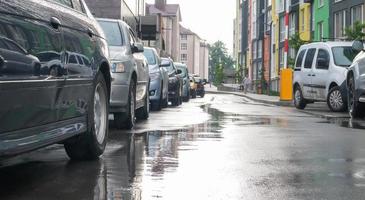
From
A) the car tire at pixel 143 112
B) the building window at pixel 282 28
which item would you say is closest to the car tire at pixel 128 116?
the car tire at pixel 143 112

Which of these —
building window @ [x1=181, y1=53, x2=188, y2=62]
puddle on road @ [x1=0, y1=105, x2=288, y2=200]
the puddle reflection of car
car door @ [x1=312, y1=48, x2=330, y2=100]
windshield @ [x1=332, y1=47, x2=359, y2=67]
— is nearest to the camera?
the puddle reflection of car

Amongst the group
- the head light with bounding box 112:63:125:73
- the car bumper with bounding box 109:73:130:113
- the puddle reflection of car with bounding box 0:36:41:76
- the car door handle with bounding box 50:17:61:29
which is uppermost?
the car door handle with bounding box 50:17:61:29

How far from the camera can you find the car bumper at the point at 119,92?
31.5 ft

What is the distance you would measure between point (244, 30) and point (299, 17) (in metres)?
42.8

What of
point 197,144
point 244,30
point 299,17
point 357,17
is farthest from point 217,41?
point 197,144

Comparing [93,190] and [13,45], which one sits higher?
[13,45]

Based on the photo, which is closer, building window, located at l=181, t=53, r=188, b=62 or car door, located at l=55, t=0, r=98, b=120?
car door, located at l=55, t=0, r=98, b=120

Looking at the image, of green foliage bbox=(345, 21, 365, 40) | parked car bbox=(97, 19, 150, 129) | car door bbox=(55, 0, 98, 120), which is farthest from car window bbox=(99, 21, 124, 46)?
green foliage bbox=(345, 21, 365, 40)

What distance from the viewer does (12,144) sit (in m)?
4.50

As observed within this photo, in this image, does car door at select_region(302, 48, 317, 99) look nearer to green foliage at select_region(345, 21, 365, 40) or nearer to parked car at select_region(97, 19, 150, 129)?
green foliage at select_region(345, 21, 365, 40)

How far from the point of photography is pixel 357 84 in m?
12.8

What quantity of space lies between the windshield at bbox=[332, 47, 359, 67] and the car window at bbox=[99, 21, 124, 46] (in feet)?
24.4

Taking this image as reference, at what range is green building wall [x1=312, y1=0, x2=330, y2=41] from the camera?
37.5 meters

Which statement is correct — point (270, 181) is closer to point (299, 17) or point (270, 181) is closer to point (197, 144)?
point (197, 144)
